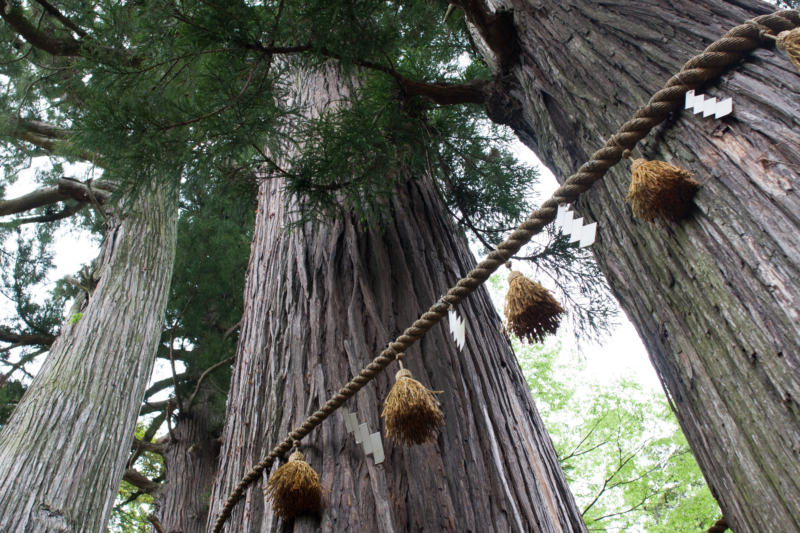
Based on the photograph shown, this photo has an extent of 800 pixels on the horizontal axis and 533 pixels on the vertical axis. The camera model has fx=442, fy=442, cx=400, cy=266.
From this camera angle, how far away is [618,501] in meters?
7.48

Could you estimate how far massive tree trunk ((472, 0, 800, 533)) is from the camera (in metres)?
0.82

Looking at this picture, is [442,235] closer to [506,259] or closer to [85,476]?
[506,259]

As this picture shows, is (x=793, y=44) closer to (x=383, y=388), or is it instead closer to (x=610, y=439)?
(x=383, y=388)

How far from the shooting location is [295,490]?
135 cm

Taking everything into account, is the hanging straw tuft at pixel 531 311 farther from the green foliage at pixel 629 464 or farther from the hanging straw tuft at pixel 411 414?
the green foliage at pixel 629 464

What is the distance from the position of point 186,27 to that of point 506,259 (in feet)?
6.29

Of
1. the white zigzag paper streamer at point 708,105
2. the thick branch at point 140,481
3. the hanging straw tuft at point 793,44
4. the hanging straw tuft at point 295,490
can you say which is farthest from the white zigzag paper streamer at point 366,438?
the thick branch at point 140,481

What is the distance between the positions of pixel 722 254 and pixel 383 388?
1.21 m

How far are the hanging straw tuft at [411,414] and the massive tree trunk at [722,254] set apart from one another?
65cm

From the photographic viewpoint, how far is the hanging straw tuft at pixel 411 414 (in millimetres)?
1260

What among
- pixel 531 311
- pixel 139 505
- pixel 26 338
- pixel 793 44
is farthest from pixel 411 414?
pixel 139 505

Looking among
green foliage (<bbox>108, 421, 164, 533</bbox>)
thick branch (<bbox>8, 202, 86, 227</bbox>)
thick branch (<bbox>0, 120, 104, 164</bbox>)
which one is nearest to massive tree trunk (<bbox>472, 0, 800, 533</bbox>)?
thick branch (<bbox>0, 120, 104, 164</bbox>)

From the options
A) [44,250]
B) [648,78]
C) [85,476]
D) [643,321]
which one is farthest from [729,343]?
[44,250]

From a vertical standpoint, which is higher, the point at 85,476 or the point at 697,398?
the point at 85,476
